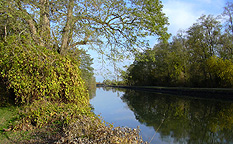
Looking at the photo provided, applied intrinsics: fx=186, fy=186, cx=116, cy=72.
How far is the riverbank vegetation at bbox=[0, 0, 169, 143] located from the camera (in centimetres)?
568

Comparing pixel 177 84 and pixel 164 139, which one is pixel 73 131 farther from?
pixel 177 84

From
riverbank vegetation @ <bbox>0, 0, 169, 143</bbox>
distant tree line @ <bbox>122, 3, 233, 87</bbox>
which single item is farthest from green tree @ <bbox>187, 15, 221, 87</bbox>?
riverbank vegetation @ <bbox>0, 0, 169, 143</bbox>

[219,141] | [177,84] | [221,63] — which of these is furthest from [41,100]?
[177,84]

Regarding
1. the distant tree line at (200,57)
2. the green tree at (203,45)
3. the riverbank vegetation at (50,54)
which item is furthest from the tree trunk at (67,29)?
the green tree at (203,45)

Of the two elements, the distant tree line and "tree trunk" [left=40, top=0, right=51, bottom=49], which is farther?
the distant tree line

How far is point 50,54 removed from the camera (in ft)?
22.7

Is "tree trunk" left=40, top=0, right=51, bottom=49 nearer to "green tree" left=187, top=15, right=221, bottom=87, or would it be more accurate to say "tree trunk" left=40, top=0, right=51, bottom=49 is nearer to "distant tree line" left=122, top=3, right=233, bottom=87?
"distant tree line" left=122, top=3, right=233, bottom=87

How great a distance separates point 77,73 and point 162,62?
34.5 meters

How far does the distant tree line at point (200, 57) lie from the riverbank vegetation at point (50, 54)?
12926 millimetres

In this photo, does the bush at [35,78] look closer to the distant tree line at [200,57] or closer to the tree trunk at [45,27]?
the tree trunk at [45,27]

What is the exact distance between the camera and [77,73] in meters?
8.00

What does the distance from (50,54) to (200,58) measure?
2969cm

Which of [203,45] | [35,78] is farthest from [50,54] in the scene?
[203,45]

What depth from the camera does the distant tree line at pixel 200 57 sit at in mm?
26297
